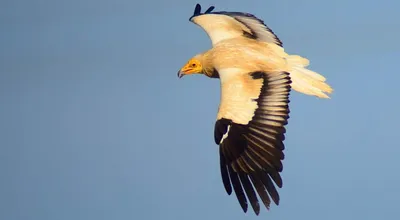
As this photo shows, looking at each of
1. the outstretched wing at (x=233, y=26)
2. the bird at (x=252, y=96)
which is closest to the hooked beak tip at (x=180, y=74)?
the bird at (x=252, y=96)

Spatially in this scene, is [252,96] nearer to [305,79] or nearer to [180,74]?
[305,79]

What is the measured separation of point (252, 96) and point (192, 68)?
244 cm

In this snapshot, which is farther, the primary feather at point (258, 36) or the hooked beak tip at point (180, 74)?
the hooked beak tip at point (180, 74)

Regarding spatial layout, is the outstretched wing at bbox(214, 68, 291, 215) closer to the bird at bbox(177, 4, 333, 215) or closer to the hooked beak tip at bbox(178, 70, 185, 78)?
the bird at bbox(177, 4, 333, 215)

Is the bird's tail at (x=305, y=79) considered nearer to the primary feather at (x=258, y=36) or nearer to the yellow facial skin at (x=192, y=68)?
the primary feather at (x=258, y=36)

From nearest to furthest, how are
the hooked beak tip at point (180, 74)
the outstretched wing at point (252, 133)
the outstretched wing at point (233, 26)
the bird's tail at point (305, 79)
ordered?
the outstretched wing at point (252, 133), the bird's tail at point (305, 79), the outstretched wing at point (233, 26), the hooked beak tip at point (180, 74)

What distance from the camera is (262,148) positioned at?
76.7 feet

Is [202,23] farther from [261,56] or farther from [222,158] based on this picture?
[222,158]

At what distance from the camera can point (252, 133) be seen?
23.6m

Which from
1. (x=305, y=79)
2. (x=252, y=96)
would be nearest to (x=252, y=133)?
(x=252, y=96)

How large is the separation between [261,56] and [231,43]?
0.94 m

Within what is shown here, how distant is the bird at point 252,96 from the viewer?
23.2 metres

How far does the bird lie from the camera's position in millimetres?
23203

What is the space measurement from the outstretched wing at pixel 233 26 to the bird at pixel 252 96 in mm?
17
